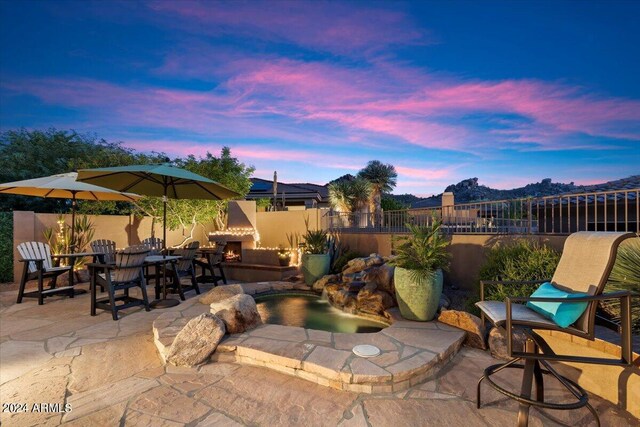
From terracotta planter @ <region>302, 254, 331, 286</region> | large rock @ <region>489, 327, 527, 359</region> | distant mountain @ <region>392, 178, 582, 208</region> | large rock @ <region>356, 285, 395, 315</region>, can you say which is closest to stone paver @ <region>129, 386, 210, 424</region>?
large rock @ <region>489, 327, 527, 359</region>

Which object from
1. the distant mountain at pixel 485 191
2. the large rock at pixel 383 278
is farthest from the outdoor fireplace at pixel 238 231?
the distant mountain at pixel 485 191

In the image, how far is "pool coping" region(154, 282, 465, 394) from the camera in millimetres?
2467

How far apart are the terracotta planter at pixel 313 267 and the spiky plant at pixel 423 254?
288 centimetres

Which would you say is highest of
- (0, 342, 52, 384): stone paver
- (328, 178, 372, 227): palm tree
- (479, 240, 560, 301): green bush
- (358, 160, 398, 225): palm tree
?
(358, 160, 398, 225): palm tree

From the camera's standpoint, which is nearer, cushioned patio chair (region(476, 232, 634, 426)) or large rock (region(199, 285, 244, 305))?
cushioned patio chair (region(476, 232, 634, 426))

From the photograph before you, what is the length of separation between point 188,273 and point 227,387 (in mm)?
3864

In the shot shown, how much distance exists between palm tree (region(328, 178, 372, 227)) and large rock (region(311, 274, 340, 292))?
474 inches

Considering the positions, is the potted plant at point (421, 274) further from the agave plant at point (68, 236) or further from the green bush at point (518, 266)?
the agave plant at point (68, 236)

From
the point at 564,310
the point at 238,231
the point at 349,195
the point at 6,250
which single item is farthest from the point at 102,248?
the point at 349,195

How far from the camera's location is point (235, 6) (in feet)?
21.0

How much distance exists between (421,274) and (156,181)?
476 cm

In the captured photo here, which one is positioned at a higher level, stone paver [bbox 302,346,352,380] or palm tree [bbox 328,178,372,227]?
palm tree [bbox 328,178,372,227]

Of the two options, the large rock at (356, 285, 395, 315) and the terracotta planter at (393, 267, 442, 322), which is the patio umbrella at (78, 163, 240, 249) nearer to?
the large rock at (356, 285, 395, 315)

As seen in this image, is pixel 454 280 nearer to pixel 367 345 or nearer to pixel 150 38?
pixel 367 345
